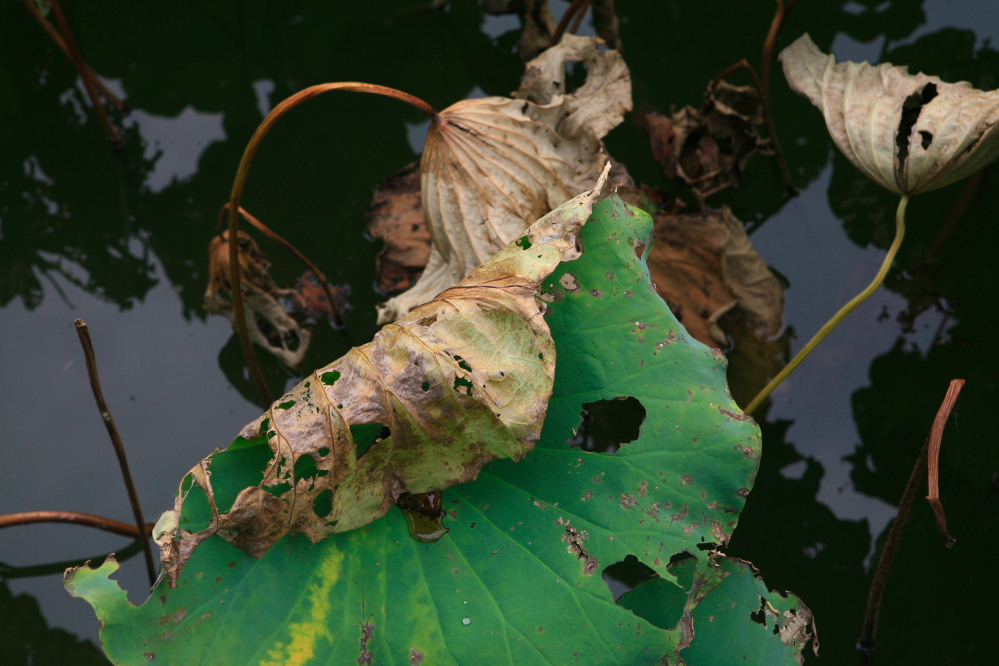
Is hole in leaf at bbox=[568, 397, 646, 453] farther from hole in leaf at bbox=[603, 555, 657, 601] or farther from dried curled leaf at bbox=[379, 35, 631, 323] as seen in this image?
dried curled leaf at bbox=[379, 35, 631, 323]

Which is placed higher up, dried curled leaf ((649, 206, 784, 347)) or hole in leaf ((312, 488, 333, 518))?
hole in leaf ((312, 488, 333, 518))

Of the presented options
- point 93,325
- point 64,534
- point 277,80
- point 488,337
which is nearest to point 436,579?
point 488,337

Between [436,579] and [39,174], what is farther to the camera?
[39,174]

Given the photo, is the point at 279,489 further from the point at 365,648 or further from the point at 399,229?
the point at 399,229

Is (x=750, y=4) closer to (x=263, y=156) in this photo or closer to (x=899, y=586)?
(x=263, y=156)

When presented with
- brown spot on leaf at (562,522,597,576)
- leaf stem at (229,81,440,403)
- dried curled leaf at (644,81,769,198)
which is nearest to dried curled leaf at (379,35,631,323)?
leaf stem at (229,81,440,403)

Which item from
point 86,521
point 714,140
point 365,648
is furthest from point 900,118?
point 86,521
